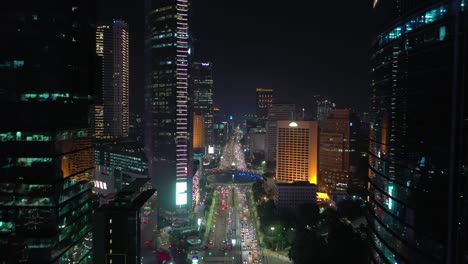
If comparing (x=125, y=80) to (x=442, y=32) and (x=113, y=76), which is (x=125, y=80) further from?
(x=442, y=32)

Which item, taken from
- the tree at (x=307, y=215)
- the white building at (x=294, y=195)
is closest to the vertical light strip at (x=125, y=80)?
the white building at (x=294, y=195)

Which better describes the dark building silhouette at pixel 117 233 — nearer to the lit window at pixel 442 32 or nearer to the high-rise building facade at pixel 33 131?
the high-rise building facade at pixel 33 131

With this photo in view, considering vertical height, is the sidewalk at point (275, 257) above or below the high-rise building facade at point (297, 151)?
below

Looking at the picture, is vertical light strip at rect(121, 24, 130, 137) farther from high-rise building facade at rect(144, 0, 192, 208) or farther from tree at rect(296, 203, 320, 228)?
tree at rect(296, 203, 320, 228)

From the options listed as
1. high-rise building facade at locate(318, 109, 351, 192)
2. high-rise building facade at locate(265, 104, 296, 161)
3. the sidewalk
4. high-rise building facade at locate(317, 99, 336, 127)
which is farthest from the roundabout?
the sidewalk

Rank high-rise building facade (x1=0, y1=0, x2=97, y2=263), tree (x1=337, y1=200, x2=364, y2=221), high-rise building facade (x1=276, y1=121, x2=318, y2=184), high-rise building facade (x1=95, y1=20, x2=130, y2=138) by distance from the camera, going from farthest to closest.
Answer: high-rise building facade (x1=95, y1=20, x2=130, y2=138) < high-rise building facade (x1=276, y1=121, x2=318, y2=184) < tree (x1=337, y1=200, x2=364, y2=221) < high-rise building facade (x1=0, y1=0, x2=97, y2=263)

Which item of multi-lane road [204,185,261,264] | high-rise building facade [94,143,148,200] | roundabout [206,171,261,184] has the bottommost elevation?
multi-lane road [204,185,261,264]
